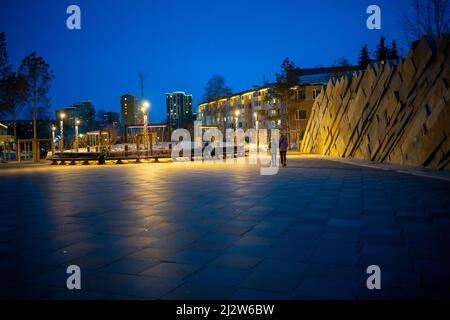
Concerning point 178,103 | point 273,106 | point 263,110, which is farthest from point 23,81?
point 178,103

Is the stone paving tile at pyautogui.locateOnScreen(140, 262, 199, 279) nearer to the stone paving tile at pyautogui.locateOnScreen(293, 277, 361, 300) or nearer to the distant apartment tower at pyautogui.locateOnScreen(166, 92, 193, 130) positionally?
the stone paving tile at pyautogui.locateOnScreen(293, 277, 361, 300)

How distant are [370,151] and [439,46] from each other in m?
7.08

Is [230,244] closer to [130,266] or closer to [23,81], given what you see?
[130,266]

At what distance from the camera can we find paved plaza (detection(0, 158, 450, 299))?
13.0 feet

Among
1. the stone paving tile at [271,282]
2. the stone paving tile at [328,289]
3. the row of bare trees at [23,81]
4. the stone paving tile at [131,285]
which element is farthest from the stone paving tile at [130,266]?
the row of bare trees at [23,81]

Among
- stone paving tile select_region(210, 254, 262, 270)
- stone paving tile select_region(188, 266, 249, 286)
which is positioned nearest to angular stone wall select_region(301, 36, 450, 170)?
stone paving tile select_region(210, 254, 262, 270)

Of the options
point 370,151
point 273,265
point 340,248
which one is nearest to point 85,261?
point 273,265

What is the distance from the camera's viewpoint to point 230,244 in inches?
220

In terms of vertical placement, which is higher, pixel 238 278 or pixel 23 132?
pixel 23 132

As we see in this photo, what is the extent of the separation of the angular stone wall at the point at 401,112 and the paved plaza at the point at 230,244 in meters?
5.93

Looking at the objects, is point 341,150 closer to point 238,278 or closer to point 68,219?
point 68,219
